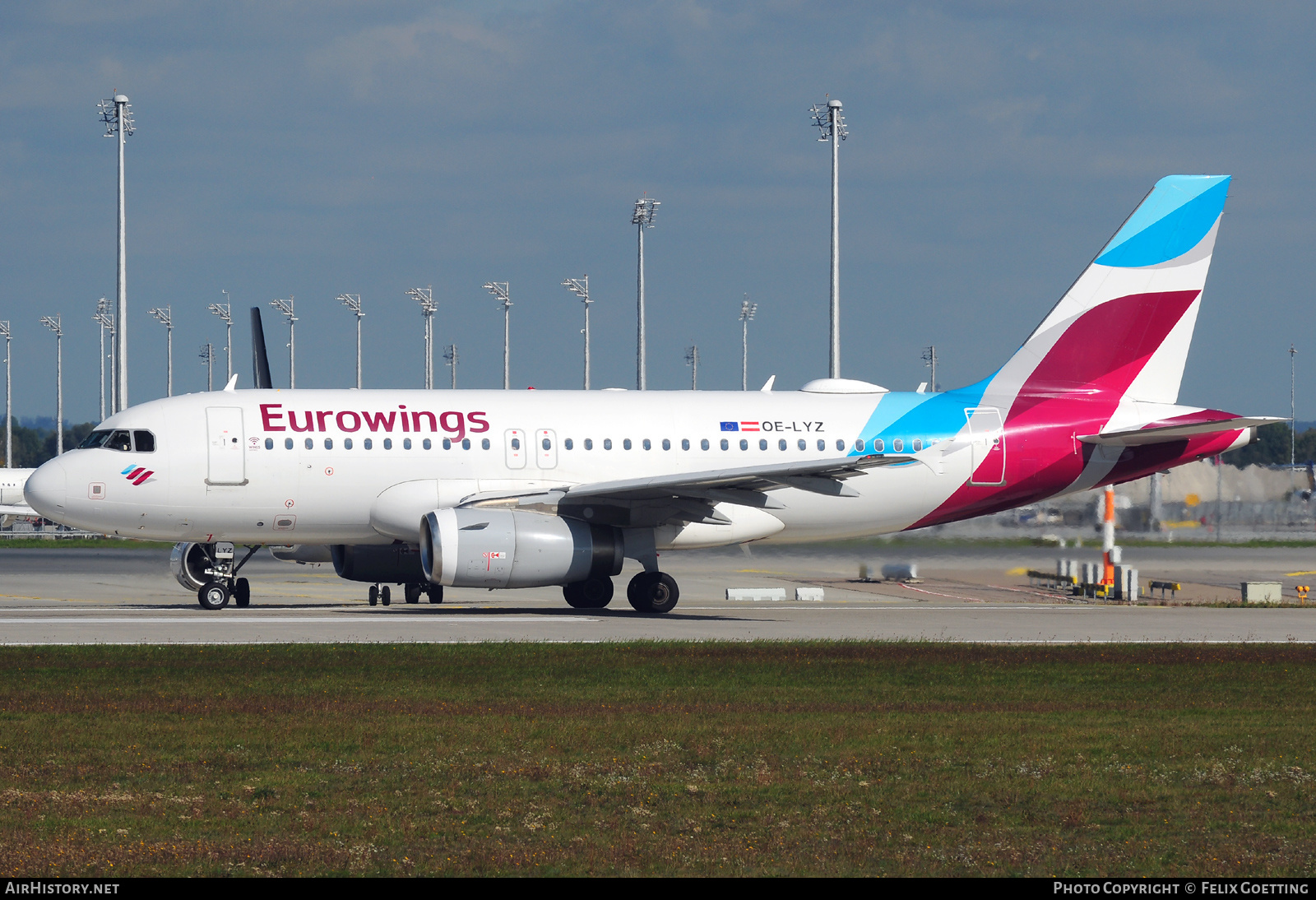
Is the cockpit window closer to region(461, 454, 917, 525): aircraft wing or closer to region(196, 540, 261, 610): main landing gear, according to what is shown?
region(196, 540, 261, 610): main landing gear

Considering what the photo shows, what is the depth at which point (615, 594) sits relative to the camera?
35469 millimetres

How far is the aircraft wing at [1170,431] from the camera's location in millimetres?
29094

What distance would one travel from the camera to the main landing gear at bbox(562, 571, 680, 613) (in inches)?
1116

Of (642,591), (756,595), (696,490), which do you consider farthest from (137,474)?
(756,595)

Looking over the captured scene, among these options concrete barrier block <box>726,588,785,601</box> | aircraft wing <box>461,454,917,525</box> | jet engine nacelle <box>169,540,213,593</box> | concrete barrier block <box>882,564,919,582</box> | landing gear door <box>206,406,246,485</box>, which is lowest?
concrete barrier block <box>726,588,785,601</box>

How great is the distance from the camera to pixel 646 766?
11781mm

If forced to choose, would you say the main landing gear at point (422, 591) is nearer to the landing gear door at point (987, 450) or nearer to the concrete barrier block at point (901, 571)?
the concrete barrier block at point (901, 571)

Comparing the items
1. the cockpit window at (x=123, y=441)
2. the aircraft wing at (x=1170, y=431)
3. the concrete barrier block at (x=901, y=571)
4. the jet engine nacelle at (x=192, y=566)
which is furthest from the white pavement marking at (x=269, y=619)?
the aircraft wing at (x=1170, y=431)

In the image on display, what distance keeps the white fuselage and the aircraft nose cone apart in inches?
1.2

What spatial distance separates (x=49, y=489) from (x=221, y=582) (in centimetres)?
358

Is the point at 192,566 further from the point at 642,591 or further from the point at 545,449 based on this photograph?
the point at 642,591

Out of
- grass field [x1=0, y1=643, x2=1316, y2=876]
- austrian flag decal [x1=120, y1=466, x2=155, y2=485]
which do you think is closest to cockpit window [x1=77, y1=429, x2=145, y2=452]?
austrian flag decal [x1=120, y1=466, x2=155, y2=485]

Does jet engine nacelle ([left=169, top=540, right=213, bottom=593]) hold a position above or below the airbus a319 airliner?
below

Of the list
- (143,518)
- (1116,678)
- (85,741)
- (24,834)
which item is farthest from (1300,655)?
(143,518)
